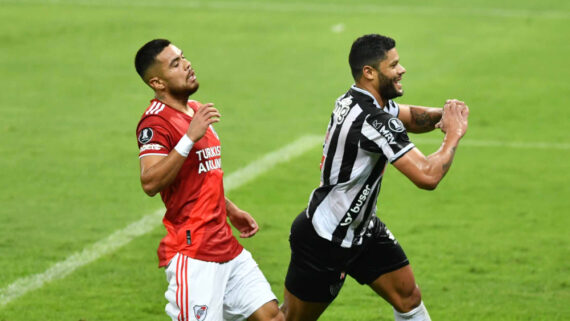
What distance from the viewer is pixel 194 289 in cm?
656

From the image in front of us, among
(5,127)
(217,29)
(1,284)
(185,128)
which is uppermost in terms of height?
(185,128)

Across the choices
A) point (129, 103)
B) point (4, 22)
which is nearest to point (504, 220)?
point (129, 103)

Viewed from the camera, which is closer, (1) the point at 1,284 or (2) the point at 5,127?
(1) the point at 1,284

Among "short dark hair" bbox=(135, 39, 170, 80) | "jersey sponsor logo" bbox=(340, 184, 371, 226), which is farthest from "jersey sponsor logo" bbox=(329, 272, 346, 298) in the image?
"short dark hair" bbox=(135, 39, 170, 80)

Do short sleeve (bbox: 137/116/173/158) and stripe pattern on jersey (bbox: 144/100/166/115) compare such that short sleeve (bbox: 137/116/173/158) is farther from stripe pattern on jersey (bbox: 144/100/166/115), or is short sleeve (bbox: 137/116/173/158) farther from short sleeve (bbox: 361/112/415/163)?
short sleeve (bbox: 361/112/415/163)

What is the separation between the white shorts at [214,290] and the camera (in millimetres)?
6555

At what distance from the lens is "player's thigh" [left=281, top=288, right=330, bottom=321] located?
7.37 m

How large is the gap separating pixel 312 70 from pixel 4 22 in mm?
6909

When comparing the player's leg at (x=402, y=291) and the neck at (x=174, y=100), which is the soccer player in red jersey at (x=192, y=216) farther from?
the player's leg at (x=402, y=291)

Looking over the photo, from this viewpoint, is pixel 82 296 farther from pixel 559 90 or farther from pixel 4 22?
pixel 4 22

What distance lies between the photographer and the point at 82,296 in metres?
9.12

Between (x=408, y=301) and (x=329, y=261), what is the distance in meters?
0.61

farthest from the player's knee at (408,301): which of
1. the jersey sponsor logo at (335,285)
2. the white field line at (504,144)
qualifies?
the white field line at (504,144)

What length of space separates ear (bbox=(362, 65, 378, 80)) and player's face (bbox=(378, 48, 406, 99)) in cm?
3
